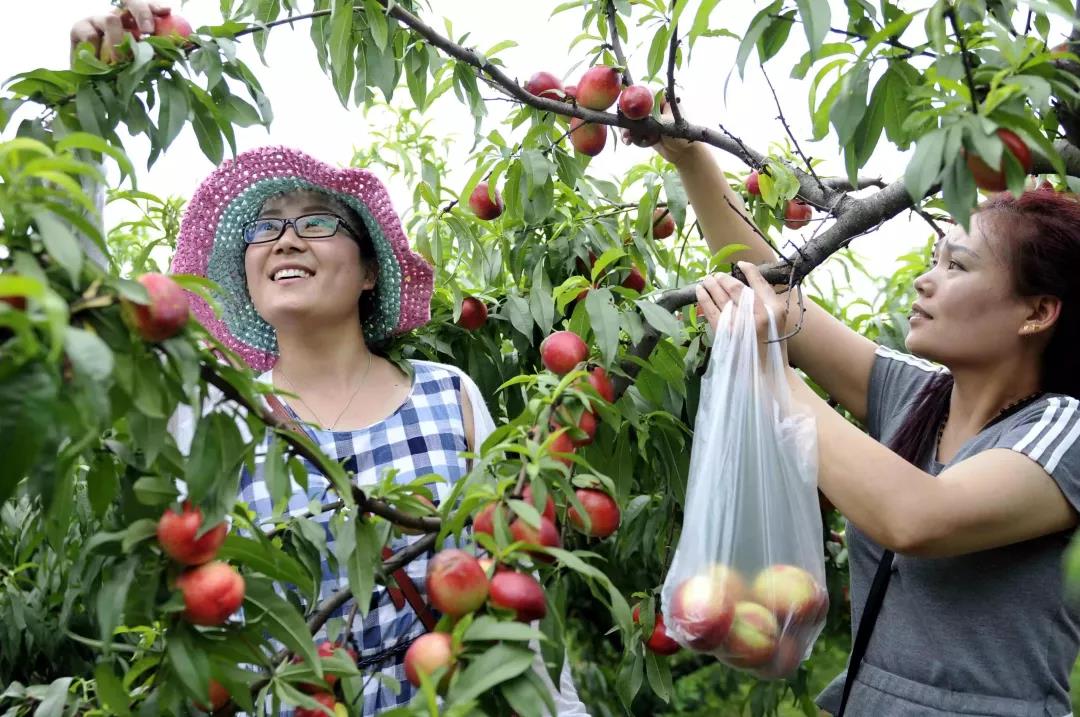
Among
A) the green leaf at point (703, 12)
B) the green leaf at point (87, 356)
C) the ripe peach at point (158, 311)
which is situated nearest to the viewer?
the green leaf at point (87, 356)

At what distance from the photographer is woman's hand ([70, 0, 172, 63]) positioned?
188 cm

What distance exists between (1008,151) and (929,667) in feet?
3.02

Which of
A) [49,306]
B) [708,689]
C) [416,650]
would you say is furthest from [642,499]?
[708,689]

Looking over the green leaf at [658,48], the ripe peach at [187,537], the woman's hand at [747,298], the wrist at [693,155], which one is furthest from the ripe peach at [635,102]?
the ripe peach at [187,537]

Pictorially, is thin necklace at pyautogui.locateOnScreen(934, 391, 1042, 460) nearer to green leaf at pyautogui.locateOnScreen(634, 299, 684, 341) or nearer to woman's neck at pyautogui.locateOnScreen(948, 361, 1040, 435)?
woman's neck at pyautogui.locateOnScreen(948, 361, 1040, 435)

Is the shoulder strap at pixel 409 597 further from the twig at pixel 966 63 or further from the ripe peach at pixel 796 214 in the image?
the ripe peach at pixel 796 214

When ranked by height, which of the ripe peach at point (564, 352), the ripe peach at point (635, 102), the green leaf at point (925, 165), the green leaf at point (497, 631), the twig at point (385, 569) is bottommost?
the twig at point (385, 569)

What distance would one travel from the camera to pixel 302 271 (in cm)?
227

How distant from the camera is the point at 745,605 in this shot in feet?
5.61

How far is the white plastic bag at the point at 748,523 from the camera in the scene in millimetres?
1691

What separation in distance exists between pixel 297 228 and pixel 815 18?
1245 millimetres

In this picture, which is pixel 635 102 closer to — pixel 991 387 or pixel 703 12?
pixel 703 12

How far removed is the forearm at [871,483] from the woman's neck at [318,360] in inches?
39.4

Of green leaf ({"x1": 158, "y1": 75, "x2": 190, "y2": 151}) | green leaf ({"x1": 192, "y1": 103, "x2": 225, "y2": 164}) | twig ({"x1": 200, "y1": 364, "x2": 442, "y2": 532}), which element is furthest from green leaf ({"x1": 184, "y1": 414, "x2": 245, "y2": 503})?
green leaf ({"x1": 192, "y1": 103, "x2": 225, "y2": 164})
